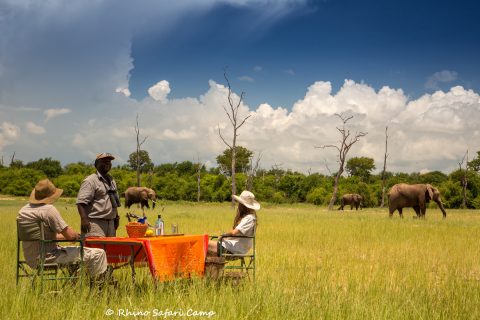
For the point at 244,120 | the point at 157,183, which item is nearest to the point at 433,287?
the point at 244,120

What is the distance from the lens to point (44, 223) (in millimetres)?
5992

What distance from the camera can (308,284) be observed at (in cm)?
691

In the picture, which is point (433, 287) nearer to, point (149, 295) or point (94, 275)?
point (149, 295)

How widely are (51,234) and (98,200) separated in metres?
1.40

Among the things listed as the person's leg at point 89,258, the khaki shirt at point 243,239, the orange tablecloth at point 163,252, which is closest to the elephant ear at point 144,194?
the khaki shirt at point 243,239

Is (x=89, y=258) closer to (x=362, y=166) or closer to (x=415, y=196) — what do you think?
(x=415, y=196)

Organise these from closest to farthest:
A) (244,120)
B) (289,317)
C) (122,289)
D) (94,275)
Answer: (289,317)
(94,275)
(122,289)
(244,120)

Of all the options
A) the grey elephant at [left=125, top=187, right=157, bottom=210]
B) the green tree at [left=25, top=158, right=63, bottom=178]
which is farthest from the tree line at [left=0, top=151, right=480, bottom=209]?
the grey elephant at [left=125, top=187, right=157, bottom=210]

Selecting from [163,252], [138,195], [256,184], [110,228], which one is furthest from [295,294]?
[256,184]

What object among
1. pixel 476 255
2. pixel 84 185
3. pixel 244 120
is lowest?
pixel 476 255

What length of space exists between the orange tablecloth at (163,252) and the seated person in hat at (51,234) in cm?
26

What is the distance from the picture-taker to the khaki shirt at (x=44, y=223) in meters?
5.97

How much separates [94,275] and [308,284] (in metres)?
2.64

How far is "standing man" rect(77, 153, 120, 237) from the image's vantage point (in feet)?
24.0
